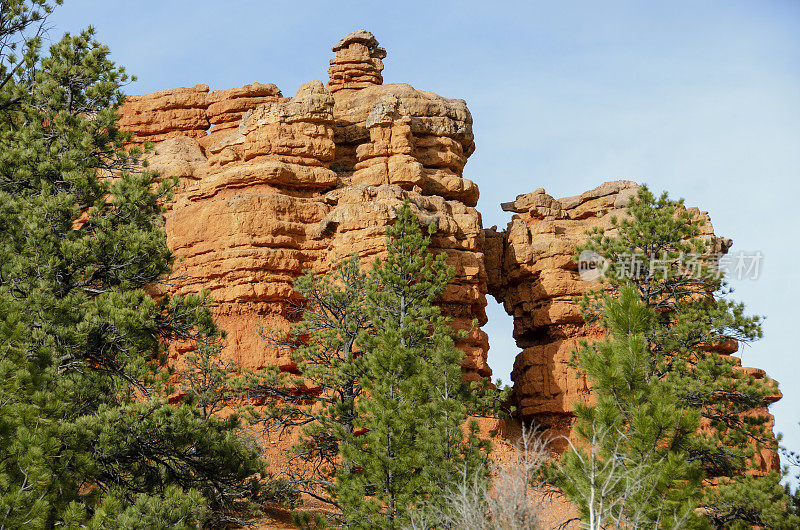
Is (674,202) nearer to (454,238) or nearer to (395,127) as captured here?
(454,238)

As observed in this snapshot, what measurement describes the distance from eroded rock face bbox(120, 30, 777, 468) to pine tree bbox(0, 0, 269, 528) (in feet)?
35.7

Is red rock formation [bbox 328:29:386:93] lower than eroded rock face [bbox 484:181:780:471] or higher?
higher

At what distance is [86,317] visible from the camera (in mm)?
15508

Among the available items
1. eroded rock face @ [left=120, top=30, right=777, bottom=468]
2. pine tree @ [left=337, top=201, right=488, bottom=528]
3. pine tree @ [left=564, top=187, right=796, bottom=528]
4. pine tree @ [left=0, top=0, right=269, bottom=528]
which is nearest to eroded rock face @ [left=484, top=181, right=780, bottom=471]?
eroded rock face @ [left=120, top=30, right=777, bottom=468]

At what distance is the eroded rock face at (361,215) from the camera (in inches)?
1206

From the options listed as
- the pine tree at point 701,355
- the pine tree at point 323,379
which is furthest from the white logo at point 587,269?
the pine tree at point 323,379

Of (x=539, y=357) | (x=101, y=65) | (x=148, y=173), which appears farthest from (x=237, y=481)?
(x=539, y=357)

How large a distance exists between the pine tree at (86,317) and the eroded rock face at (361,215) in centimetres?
1088

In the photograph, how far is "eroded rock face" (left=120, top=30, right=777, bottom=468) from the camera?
101ft

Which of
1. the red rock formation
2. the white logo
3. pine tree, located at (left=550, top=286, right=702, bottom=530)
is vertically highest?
the red rock formation

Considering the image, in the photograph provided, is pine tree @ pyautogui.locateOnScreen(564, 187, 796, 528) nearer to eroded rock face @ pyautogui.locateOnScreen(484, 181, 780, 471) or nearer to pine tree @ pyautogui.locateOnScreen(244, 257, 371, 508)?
pine tree @ pyautogui.locateOnScreen(244, 257, 371, 508)

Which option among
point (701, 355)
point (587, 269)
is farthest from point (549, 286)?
point (701, 355)

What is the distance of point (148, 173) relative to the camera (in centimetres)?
1772

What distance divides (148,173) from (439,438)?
883cm
